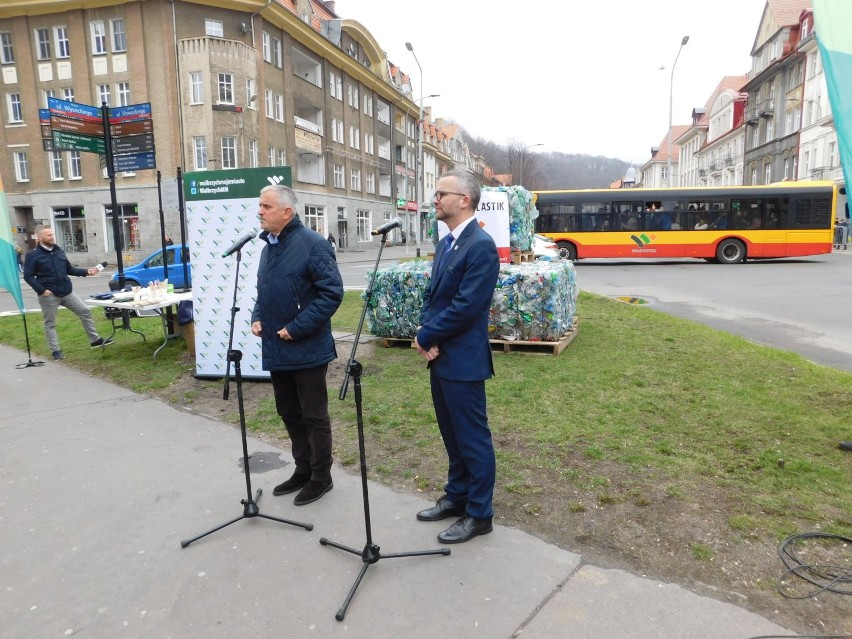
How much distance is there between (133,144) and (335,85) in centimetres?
3541

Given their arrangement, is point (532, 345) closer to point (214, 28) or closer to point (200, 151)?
point (200, 151)

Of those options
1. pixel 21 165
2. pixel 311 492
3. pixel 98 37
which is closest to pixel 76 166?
pixel 21 165

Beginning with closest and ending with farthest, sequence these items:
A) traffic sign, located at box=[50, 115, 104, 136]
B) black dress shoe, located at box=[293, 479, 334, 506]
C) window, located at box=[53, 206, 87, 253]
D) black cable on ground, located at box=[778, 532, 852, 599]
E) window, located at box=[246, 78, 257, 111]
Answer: black cable on ground, located at box=[778, 532, 852, 599] < black dress shoe, located at box=[293, 479, 334, 506] < traffic sign, located at box=[50, 115, 104, 136] < window, located at box=[246, 78, 257, 111] < window, located at box=[53, 206, 87, 253]

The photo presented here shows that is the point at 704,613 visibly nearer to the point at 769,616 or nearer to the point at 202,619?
the point at 769,616

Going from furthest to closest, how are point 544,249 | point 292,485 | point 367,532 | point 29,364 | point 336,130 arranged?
point 336,130
point 544,249
point 29,364
point 292,485
point 367,532

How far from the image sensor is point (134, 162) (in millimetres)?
9500

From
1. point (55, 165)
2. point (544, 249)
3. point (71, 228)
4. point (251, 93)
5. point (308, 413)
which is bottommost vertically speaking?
point (308, 413)

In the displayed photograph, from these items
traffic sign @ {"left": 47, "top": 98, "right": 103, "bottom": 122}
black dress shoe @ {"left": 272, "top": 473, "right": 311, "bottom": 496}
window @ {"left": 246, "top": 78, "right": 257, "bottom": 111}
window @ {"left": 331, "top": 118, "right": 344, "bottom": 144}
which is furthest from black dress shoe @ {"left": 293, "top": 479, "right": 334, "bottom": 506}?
window @ {"left": 331, "top": 118, "right": 344, "bottom": 144}

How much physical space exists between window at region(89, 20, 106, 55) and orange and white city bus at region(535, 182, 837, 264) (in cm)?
2540

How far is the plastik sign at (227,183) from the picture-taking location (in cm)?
652

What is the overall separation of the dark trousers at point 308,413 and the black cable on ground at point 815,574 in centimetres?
265

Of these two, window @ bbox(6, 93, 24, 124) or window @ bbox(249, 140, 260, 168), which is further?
window @ bbox(6, 93, 24, 124)

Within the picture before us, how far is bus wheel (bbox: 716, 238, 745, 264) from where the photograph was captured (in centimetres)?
2284

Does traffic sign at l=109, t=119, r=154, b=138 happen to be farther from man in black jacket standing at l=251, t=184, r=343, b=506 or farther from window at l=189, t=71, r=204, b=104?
window at l=189, t=71, r=204, b=104
